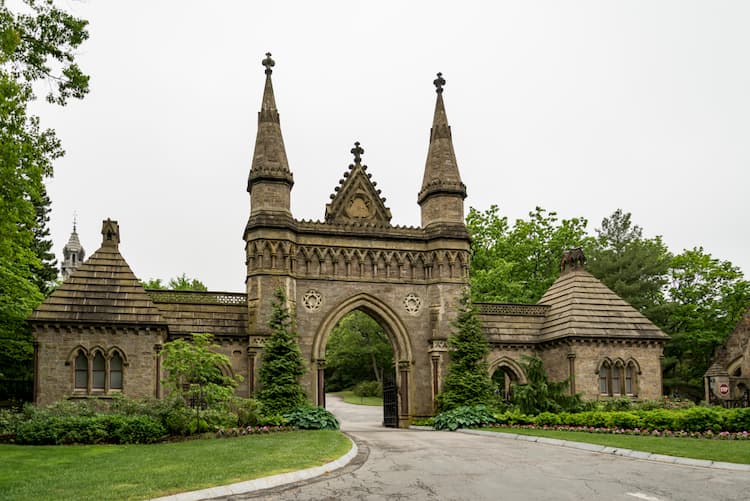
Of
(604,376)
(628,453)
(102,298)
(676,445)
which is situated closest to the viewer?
(628,453)

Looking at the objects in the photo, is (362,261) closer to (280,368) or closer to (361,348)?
(280,368)

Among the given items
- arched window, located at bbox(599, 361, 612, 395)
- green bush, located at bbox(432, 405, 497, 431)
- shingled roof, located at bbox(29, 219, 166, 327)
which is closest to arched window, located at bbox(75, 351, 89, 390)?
shingled roof, located at bbox(29, 219, 166, 327)

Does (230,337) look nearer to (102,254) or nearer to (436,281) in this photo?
(102,254)

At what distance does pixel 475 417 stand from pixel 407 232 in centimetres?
902

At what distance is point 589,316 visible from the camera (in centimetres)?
3164

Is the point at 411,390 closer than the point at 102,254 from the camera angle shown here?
No

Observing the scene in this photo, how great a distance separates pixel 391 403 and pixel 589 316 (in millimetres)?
9605

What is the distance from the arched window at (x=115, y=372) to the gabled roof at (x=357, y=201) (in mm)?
11253

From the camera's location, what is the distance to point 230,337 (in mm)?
29219

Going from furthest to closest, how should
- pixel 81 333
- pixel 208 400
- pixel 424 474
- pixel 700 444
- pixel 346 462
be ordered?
pixel 81 333, pixel 208 400, pixel 700 444, pixel 346 462, pixel 424 474

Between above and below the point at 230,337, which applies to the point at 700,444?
below

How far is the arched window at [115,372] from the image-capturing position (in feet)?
83.6

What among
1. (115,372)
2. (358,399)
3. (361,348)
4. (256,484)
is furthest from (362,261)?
(358,399)

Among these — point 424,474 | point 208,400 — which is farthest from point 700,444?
point 208,400
